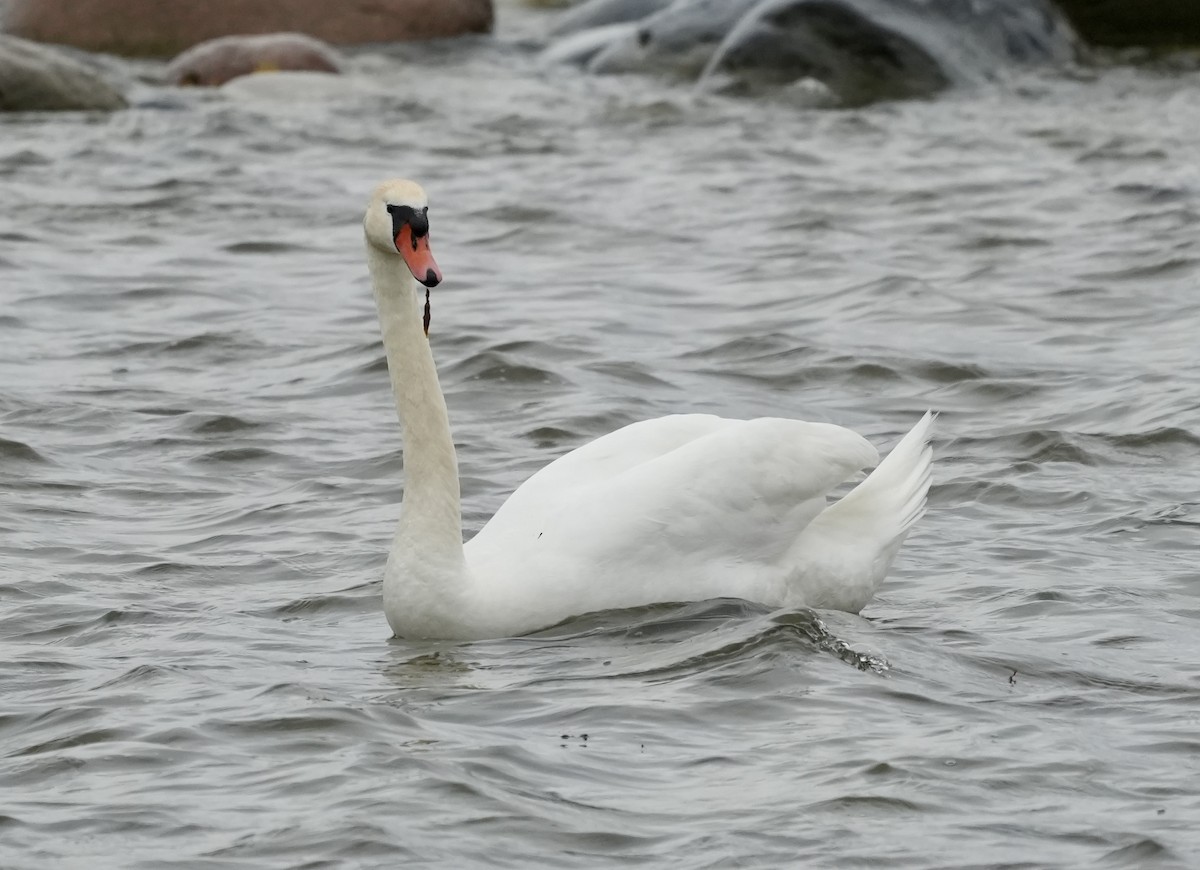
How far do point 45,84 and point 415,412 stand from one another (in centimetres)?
1157

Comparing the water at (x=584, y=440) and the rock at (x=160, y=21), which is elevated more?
the rock at (x=160, y=21)

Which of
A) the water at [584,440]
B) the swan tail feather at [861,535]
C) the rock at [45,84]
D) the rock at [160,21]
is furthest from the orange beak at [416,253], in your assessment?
the rock at [160,21]

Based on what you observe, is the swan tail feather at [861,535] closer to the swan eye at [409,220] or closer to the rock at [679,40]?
the swan eye at [409,220]

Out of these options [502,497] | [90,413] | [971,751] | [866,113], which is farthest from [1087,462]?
[866,113]

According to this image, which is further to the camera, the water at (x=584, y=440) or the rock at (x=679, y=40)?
the rock at (x=679, y=40)

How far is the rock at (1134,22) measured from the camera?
66.2 ft

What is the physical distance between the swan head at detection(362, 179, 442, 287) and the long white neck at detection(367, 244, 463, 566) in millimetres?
205

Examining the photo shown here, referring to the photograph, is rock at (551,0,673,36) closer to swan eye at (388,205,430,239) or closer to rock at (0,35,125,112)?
rock at (0,35,125,112)

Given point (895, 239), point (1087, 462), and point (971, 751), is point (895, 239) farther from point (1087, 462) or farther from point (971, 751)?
point (971, 751)

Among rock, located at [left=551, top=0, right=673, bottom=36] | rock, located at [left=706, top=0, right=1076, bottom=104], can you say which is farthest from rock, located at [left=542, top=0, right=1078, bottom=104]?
rock, located at [left=551, top=0, right=673, bottom=36]

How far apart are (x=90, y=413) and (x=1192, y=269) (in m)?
5.92

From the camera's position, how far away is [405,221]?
6.35m

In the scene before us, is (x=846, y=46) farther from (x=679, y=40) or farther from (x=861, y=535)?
(x=861, y=535)

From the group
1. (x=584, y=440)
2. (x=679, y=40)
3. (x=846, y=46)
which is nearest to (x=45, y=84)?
(x=679, y=40)
